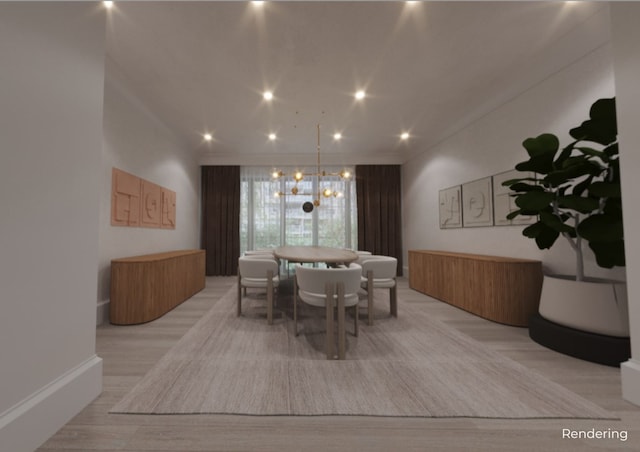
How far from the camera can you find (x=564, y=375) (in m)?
1.70

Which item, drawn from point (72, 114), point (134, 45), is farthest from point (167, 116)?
point (72, 114)

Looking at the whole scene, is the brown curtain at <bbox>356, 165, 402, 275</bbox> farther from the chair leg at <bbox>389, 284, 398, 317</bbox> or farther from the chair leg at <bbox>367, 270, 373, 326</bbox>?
the chair leg at <bbox>367, 270, 373, 326</bbox>

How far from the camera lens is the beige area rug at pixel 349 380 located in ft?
4.47

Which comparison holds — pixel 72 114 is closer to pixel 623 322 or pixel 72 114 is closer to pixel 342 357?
pixel 342 357

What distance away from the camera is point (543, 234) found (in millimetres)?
2199

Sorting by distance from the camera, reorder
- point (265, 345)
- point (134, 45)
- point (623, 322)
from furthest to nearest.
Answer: point (134, 45), point (265, 345), point (623, 322)

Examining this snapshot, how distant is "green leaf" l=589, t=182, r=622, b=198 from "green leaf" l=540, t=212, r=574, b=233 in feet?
1.03

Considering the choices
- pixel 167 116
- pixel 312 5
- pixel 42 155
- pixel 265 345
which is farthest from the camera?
pixel 167 116

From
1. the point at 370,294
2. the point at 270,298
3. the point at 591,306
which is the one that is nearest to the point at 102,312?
the point at 270,298

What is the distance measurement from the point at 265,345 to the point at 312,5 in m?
2.97

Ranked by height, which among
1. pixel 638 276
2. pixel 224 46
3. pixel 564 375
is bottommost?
pixel 564 375

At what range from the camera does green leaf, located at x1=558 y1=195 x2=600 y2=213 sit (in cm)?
178

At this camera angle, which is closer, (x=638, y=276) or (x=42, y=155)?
(x=42, y=155)

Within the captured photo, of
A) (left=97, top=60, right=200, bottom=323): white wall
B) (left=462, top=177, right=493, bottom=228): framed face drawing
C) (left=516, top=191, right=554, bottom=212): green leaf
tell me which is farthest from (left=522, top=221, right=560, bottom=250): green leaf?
(left=97, top=60, right=200, bottom=323): white wall
